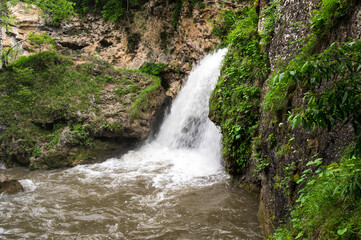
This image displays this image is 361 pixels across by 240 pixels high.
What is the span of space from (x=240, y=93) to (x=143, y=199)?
369cm

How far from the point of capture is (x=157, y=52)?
1510 centimetres

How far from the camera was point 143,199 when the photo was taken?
623cm

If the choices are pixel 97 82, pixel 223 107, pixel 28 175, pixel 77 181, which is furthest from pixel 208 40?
pixel 28 175

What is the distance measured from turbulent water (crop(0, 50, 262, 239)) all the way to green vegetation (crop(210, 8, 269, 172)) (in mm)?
1242

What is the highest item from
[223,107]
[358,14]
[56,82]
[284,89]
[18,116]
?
[358,14]

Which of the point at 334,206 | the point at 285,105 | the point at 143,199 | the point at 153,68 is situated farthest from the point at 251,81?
the point at 153,68

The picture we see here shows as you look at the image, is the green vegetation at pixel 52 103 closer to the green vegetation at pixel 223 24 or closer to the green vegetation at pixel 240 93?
the green vegetation at pixel 223 24

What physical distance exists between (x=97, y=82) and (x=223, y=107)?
7.86 m

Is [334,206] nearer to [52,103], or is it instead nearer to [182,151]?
[182,151]

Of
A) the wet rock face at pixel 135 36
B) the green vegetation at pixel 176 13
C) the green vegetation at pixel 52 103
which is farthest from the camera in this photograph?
the green vegetation at pixel 176 13

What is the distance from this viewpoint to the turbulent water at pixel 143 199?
480 cm

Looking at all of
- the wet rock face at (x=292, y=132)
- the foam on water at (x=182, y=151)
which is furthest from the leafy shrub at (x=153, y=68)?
the wet rock face at (x=292, y=132)

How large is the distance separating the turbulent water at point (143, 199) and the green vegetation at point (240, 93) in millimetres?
1242

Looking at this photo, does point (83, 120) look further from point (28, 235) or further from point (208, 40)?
point (208, 40)
